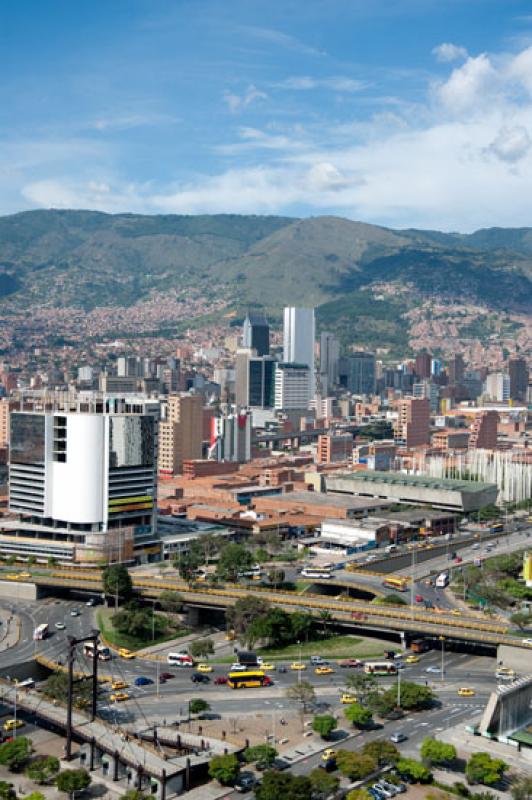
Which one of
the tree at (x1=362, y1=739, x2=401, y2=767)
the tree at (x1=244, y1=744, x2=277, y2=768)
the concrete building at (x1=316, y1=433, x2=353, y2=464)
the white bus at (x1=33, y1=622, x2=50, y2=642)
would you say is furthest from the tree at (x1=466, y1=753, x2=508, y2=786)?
the concrete building at (x1=316, y1=433, x2=353, y2=464)

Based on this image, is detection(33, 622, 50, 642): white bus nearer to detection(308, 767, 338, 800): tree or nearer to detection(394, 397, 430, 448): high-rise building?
detection(308, 767, 338, 800): tree

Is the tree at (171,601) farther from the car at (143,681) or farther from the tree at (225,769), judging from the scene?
the tree at (225,769)

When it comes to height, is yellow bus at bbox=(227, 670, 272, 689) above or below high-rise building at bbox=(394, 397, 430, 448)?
below

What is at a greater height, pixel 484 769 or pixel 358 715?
pixel 358 715

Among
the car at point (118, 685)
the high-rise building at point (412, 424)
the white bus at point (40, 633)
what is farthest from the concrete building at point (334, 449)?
the car at point (118, 685)

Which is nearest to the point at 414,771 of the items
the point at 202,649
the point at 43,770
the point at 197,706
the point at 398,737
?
the point at 398,737

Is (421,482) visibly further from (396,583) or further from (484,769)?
(484,769)
